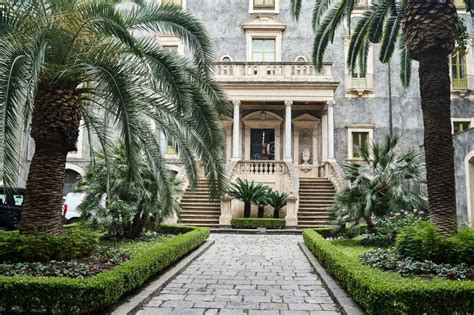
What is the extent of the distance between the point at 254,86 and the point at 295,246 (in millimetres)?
9812

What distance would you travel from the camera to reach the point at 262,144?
24016 millimetres

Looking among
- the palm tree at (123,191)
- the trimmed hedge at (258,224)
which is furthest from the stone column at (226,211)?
the palm tree at (123,191)

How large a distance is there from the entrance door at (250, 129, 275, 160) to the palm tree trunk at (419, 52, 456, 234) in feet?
52.0

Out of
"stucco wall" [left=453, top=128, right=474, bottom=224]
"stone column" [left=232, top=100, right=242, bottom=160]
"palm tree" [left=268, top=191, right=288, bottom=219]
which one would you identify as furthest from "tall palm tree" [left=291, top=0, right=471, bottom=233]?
"stone column" [left=232, top=100, right=242, bottom=160]

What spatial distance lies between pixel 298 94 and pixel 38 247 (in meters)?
16.2

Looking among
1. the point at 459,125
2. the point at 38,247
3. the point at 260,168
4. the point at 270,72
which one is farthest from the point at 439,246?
the point at 459,125

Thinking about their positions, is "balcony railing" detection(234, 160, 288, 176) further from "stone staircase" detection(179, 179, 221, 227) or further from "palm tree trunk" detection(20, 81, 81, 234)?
"palm tree trunk" detection(20, 81, 81, 234)

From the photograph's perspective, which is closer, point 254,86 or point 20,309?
point 20,309

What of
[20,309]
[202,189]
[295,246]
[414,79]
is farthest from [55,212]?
[414,79]

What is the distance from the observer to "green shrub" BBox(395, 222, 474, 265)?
691 cm

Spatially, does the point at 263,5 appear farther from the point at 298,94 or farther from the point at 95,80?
the point at 95,80

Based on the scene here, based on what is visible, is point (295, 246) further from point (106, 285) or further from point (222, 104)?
point (106, 285)

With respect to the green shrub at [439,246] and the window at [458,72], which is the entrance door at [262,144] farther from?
the green shrub at [439,246]

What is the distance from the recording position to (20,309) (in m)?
5.45
